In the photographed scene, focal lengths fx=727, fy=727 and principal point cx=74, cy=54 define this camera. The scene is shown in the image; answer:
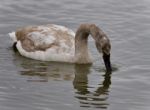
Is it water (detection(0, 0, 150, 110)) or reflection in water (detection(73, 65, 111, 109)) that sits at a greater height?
water (detection(0, 0, 150, 110))

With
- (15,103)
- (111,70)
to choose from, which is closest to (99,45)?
(111,70)

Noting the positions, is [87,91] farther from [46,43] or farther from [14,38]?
[14,38]

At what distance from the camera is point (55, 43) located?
18.6 meters

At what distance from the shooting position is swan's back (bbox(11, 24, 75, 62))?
18469 millimetres

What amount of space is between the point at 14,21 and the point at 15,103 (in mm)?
6680

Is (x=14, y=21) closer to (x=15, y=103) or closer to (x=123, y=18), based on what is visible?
(x=123, y=18)

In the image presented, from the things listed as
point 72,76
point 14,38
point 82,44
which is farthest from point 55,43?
point 72,76

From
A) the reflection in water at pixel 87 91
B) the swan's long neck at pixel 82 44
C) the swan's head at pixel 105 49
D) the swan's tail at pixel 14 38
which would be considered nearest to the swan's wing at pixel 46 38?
the swan's tail at pixel 14 38

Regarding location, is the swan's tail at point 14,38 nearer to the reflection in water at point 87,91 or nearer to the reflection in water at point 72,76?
the reflection in water at point 72,76

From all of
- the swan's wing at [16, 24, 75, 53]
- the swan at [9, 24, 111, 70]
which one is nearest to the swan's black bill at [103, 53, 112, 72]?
the swan at [9, 24, 111, 70]

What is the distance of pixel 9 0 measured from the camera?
22.7m

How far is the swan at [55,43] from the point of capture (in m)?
18.4

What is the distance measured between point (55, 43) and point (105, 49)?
1.85 m

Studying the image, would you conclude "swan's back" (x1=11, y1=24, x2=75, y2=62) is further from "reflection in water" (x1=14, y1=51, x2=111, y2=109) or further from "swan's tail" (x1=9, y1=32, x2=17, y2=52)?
"reflection in water" (x1=14, y1=51, x2=111, y2=109)
